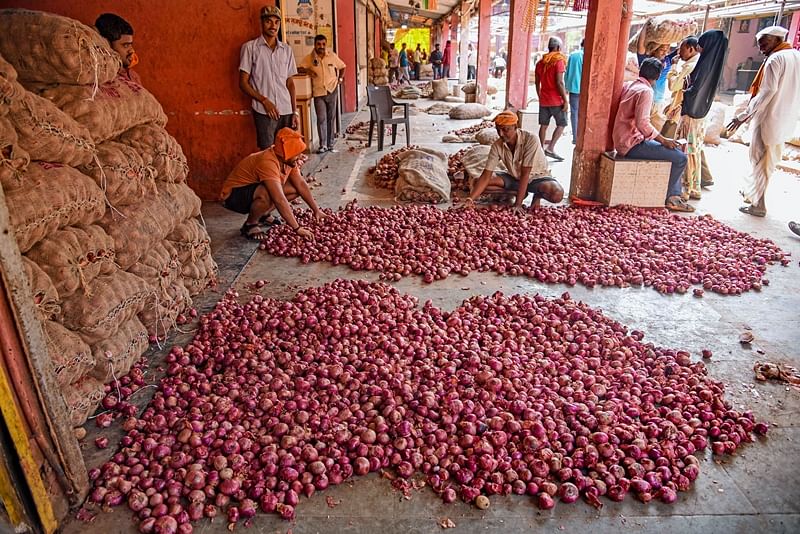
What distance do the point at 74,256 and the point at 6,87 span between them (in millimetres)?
681

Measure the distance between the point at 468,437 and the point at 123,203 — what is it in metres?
2.11

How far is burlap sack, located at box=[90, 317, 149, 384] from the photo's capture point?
244 centimetres

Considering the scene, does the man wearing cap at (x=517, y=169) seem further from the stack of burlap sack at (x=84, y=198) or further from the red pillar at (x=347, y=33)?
the red pillar at (x=347, y=33)

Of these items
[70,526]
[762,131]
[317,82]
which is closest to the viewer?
[70,526]

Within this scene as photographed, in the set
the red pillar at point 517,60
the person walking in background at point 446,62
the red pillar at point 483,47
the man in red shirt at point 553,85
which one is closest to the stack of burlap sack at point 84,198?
the man in red shirt at point 553,85

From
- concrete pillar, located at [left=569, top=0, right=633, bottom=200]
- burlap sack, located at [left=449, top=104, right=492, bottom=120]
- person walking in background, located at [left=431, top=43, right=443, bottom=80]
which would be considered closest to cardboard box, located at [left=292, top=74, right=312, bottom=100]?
concrete pillar, located at [left=569, top=0, right=633, bottom=200]

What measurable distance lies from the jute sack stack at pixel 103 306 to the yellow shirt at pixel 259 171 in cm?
194

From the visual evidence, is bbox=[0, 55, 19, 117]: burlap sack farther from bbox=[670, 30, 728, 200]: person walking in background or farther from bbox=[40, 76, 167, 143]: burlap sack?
bbox=[670, 30, 728, 200]: person walking in background

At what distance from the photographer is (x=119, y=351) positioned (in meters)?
2.53

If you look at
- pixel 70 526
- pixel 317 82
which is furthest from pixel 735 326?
pixel 317 82

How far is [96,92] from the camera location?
265cm

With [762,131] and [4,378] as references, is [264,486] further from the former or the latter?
[762,131]

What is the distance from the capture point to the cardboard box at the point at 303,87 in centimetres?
770

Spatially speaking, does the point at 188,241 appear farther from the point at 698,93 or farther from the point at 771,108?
the point at 771,108
